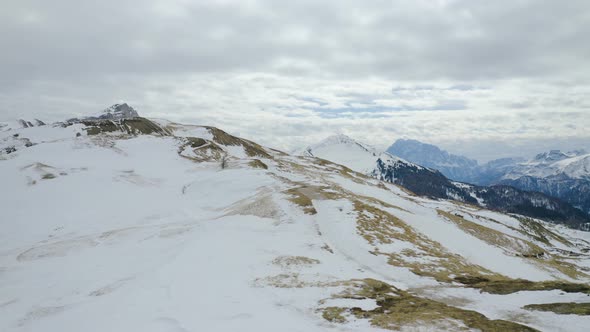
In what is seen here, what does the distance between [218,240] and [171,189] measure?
44644mm

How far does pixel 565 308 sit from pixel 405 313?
845cm

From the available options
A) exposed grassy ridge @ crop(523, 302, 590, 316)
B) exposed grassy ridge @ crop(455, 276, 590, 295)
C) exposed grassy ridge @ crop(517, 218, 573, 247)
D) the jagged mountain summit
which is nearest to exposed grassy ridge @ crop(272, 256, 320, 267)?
the jagged mountain summit

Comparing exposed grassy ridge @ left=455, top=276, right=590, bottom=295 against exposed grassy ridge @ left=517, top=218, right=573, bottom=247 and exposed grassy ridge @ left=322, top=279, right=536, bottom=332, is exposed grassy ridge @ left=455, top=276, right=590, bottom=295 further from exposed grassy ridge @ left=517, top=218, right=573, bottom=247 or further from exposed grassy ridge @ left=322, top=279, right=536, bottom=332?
exposed grassy ridge @ left=517, top=218, right=573, bottom=247

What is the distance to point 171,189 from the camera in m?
74.7

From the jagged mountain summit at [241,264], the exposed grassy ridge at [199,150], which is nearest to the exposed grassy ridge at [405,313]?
the jagged mountain summit at [241,264]

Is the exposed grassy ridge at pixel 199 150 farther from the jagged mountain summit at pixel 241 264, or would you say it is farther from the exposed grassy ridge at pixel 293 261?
the exposed grassy ridge at pixel 293 261

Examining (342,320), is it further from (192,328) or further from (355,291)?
(192,328)

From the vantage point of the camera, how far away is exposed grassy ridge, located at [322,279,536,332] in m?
16.0

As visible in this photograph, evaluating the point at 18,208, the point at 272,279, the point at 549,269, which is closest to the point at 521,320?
the point at 272,279

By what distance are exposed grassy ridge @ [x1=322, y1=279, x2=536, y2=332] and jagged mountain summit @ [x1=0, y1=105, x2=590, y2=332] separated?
0.12 meters

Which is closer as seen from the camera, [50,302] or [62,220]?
[50,302]

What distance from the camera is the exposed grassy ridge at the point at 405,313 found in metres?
16.0

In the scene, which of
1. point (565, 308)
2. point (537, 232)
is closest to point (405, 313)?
point (565, 308)

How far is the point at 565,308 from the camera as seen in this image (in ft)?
58.6
